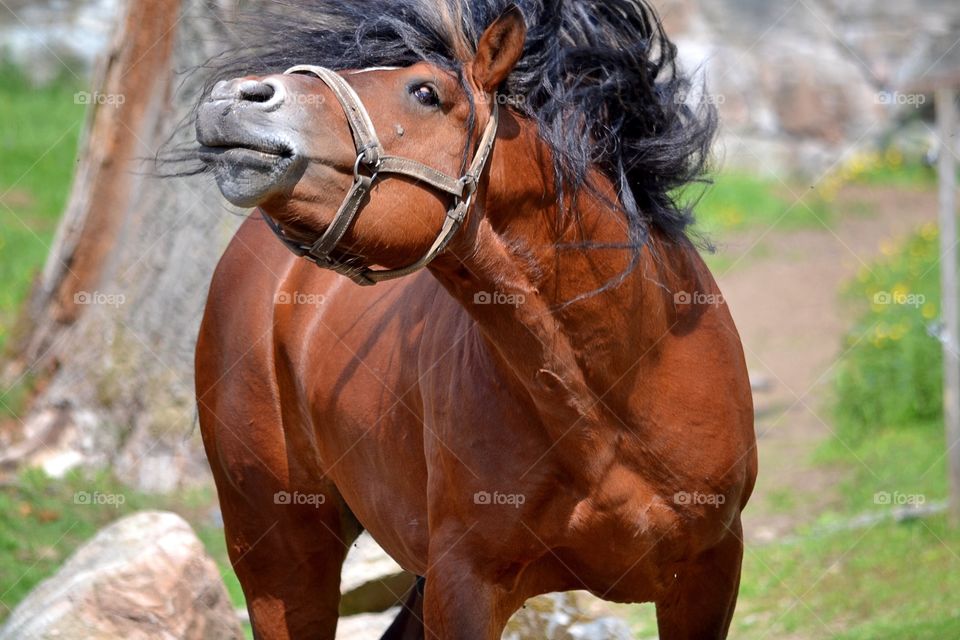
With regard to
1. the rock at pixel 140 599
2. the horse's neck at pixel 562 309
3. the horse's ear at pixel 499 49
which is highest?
the horse's ear at pixel 499 49

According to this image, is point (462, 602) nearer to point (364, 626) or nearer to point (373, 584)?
point (364, 626)

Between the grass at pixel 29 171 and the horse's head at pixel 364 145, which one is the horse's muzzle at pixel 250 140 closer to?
the horse's head at pixel 364 145

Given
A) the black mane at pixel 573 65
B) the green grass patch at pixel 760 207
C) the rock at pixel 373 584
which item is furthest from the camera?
the green grass patch at pixel 760 207

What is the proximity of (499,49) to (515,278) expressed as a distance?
56cm

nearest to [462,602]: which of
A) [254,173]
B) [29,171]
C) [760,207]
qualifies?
[254,173]

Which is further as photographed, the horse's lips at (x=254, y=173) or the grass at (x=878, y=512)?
the grass at (x=878, y=512)

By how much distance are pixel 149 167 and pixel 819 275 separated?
22.8 ft

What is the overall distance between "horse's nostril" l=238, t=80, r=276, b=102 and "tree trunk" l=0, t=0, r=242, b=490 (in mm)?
5154

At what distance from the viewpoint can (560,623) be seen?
5.06 meters

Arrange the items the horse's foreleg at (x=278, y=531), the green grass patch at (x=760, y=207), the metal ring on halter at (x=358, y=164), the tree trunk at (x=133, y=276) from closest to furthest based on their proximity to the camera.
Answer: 1. the metal ring on halter at (x=358, y=164)
2. the horse's foreleg at (x=278, y=531)
3. the tree trunk at (x=133, y=276)
4. the green grass patch at (x=760, y=207)

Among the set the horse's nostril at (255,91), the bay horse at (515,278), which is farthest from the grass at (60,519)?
the horse's nostril at (255,91)

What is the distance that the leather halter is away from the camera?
8.71 ft

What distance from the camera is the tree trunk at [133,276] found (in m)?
7.78

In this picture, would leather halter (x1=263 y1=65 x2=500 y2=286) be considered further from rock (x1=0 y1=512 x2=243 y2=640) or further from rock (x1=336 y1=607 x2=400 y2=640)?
rock (x1=336 y1=607 x2=400 y2=640)
